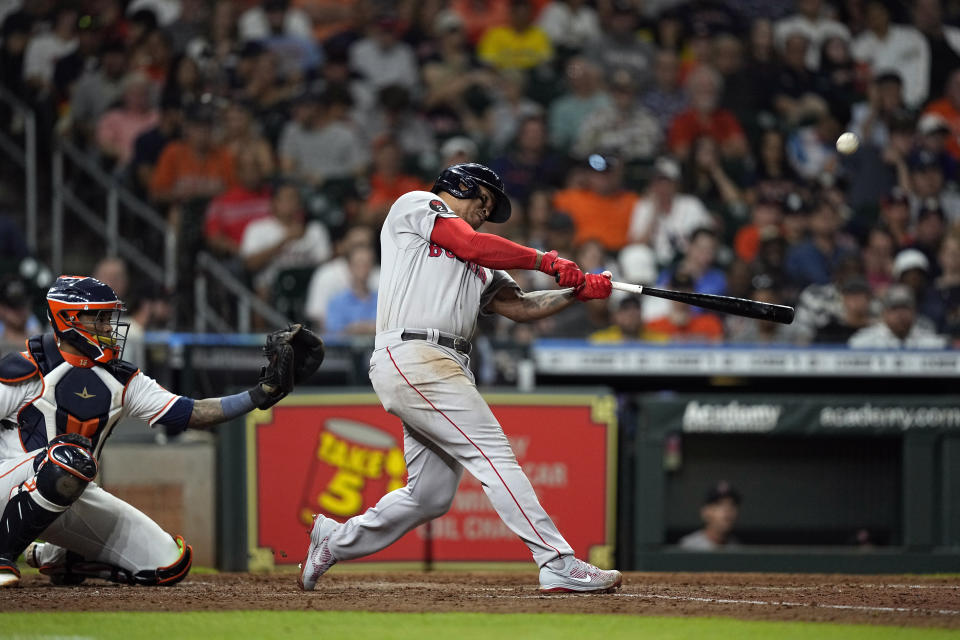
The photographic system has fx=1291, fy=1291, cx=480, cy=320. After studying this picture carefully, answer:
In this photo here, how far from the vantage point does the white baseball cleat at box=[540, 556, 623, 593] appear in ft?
16.7

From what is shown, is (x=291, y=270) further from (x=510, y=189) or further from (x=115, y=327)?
(x=115, y=327)

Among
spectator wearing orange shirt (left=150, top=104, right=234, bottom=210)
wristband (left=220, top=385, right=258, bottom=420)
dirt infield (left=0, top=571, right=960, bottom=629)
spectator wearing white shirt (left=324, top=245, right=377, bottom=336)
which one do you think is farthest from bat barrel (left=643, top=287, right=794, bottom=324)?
spectator wearing orange shirt (left=150, top=104, right=234, bottom=210)

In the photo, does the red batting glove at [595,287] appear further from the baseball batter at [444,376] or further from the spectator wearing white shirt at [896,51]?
the spectator wearing white shirt at [896,51]

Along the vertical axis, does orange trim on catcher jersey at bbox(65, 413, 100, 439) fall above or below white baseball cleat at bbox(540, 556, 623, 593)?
above

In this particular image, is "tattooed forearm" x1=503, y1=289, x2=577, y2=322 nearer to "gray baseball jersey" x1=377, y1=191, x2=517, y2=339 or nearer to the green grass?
"gray baseball jersey" x1=377, y1=191, x2=517, y2=339

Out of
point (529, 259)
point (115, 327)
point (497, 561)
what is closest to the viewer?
point (529, 259)

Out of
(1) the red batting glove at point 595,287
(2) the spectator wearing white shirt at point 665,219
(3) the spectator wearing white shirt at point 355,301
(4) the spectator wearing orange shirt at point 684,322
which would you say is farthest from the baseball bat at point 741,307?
(2) the spectator wearing white shirt at point 665,219

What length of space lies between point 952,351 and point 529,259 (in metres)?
4.08

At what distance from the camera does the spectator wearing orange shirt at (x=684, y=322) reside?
9.48m

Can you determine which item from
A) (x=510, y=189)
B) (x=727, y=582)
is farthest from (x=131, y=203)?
(x=727, y=582)

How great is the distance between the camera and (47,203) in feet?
36.5

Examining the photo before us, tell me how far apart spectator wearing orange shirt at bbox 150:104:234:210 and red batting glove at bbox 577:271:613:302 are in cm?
637

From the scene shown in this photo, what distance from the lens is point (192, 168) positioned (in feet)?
36.4

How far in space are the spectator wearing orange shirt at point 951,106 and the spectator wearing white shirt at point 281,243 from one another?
5835 millimetres
